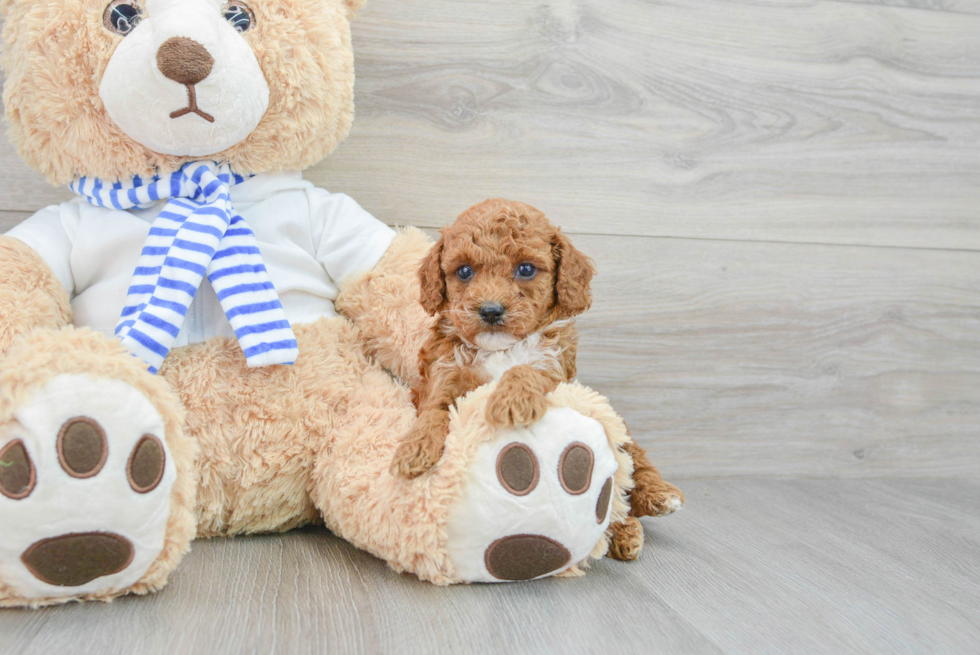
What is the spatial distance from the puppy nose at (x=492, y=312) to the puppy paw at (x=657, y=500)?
337 millimetres

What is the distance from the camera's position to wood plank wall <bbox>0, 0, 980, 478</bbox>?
4.06ft

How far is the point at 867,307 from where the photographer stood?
143 cm

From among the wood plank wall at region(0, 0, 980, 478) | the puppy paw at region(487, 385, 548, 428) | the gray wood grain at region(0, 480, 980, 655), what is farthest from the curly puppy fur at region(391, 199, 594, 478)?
the wood plank wall at region(0, 0, 980, 478)

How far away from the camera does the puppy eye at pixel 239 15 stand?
93 centimetres

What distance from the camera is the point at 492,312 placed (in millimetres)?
814

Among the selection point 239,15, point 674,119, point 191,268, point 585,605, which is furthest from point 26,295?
point 674,119

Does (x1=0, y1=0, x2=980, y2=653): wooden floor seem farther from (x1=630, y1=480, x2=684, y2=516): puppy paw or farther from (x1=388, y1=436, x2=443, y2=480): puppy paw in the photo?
(x1=388, y1=436, x2=443, y2=480): puppy paw

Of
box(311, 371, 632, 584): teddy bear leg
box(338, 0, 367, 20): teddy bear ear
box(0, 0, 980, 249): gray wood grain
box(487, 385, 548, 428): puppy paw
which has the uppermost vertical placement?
box(338, 0, 367, 20): teddy bear ear

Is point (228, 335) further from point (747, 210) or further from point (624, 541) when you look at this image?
point (747, 210)

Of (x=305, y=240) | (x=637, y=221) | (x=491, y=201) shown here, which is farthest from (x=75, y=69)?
(x=637, y=221)

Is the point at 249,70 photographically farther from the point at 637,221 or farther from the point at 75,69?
the point at 637,221

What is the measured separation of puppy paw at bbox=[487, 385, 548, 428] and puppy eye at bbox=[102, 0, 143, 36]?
0.64 metres

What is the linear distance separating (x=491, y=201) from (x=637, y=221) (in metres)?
0.51

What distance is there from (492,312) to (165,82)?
0.47m
